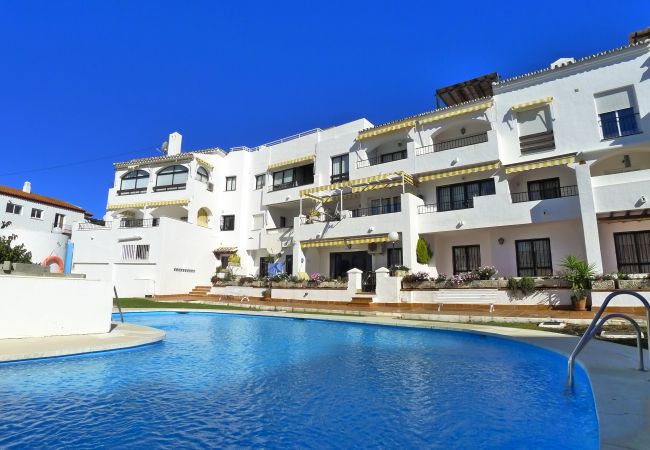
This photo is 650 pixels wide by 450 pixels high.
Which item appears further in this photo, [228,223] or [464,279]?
[228,223]

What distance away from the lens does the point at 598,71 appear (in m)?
20.1

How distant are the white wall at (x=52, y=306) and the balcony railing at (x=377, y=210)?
17.9m

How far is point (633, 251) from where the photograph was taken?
60.6 ft

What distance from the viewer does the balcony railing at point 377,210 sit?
2450 cm

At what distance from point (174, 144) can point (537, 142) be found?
35.1m

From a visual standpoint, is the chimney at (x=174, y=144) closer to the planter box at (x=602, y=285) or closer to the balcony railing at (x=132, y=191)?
the balcony railing at (x=132, y=191)

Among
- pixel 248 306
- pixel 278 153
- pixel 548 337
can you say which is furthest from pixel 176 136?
pixel 548 337

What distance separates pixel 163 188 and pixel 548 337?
34236 millimetres

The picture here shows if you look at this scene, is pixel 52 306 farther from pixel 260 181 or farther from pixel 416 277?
pixel 260 181

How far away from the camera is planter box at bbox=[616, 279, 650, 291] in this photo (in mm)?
14586

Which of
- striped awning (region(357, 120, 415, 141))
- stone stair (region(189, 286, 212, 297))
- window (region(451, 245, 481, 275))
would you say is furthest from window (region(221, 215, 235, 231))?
window (region(451, 245, 481, 275))

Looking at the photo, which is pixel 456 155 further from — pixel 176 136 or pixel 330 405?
pixel 176 136

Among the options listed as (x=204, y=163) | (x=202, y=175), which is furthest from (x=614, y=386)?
(x=202, y=175)

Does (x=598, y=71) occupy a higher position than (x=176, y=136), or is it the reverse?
(x=176, y=136)
